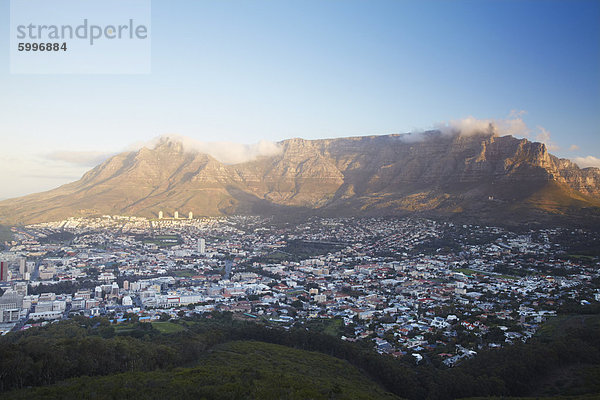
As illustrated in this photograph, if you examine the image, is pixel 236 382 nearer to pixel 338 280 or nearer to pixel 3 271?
pixel 338 280

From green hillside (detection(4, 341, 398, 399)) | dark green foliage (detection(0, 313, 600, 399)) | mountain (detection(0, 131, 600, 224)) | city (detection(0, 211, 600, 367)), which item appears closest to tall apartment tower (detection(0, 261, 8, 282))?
city (detection(0, 211, 600, 367))

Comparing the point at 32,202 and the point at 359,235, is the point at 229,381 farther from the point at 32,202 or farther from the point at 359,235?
the point at 32,202

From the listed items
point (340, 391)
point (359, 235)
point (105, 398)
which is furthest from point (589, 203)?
point (105, 398)

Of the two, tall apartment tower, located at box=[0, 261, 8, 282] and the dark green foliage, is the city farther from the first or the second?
the dark green foliage

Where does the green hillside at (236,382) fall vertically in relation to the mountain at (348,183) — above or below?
below

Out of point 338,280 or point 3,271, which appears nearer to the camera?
point 3,271

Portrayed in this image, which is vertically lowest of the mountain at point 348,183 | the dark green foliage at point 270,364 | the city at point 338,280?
the city at point 338,280

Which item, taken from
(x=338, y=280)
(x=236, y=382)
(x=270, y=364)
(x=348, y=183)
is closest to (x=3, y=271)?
(x=338, y=280)

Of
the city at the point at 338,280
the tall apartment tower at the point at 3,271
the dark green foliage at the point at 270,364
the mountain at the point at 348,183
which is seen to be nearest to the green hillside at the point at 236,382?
the dark green foliage at the point at 270,364

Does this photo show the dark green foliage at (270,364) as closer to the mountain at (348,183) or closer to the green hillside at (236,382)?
the green hillside at (236,382)
